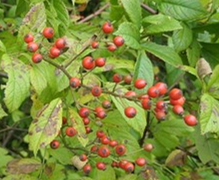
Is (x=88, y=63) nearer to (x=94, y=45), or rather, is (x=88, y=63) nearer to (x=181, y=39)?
(x=94, y=45)

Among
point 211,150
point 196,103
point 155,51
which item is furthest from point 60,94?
point 211,150

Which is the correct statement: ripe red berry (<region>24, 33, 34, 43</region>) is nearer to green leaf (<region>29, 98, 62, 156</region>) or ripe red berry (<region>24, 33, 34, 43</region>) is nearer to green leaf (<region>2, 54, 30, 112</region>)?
green leaf (<region>2, 54, 30, 112</region>)

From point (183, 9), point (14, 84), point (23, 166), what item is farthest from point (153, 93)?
point (23, 166)

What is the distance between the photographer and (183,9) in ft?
6.37

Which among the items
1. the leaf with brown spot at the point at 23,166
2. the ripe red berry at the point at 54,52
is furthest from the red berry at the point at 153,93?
the leaf with brown spot at the point at 23,166

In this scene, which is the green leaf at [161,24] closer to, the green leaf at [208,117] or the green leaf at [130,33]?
the green leaf at [130,33]

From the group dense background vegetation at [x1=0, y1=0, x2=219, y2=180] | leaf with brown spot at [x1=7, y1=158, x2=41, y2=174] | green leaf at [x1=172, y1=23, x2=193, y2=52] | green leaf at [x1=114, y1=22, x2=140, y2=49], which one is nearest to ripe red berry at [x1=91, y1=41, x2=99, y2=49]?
dense background vegetation at [x1=0, y1=0, x2=219, y2=180]

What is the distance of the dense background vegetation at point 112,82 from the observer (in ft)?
5.47

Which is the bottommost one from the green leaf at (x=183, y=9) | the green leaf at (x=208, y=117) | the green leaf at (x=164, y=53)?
the green leaf at (x=208, y=117)

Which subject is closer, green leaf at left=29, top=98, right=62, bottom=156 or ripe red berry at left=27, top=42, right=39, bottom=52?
ripe red berry at left=27, top=42, right=39, bottom=52

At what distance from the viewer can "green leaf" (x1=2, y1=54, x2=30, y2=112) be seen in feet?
5.02

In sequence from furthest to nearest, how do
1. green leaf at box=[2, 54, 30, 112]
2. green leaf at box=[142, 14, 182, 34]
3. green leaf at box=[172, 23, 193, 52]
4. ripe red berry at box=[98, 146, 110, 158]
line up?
1. green leaf at box=[172, 23, 193, 52]
2. ripe red berry at box=[98, 146, 110, 158]
3. green leaf at box=[142, 14, 182, 34]
4. green leaf at box=[2, 54, 30, 112]

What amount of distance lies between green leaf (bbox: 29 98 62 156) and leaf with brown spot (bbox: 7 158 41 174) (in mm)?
471

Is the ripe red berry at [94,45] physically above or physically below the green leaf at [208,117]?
above
